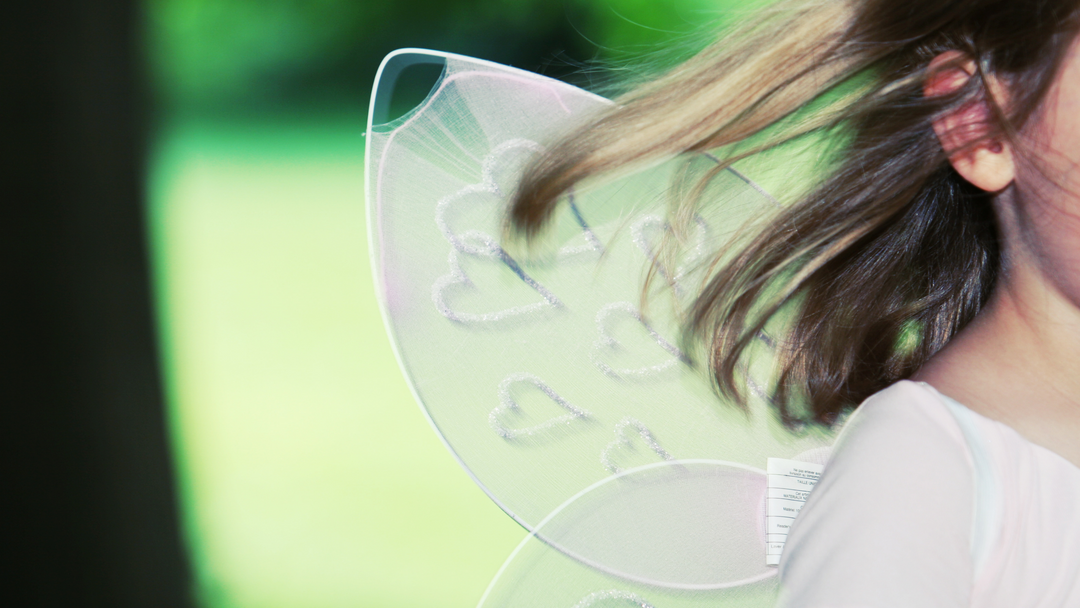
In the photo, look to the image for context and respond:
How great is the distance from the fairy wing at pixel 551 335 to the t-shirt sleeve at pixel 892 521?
0.08m

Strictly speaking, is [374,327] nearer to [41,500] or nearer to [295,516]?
[295,516]

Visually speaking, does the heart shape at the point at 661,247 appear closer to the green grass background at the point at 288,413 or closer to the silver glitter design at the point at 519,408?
the silver glitter design at the point at 519,408

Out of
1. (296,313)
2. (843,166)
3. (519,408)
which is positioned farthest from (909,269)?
(296,313)

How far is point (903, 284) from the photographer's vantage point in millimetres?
305

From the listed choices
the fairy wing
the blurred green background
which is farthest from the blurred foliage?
the fairy wing

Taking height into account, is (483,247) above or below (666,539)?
above

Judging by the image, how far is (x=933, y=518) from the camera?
0.66 ft

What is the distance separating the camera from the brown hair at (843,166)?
24cm

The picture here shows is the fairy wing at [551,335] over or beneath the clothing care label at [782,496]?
over

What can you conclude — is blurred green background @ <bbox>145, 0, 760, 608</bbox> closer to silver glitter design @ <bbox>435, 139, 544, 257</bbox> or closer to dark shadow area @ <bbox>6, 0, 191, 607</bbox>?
dark shadow area @ <bbox>6, 0, 191, 607</bbox>

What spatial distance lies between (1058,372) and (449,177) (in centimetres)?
23

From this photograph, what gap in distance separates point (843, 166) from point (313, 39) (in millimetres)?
751

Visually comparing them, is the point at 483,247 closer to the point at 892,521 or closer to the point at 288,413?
the point at 892,521

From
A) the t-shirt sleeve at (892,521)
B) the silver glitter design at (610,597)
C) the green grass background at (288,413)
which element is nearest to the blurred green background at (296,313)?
the green grass background at (288,413)
